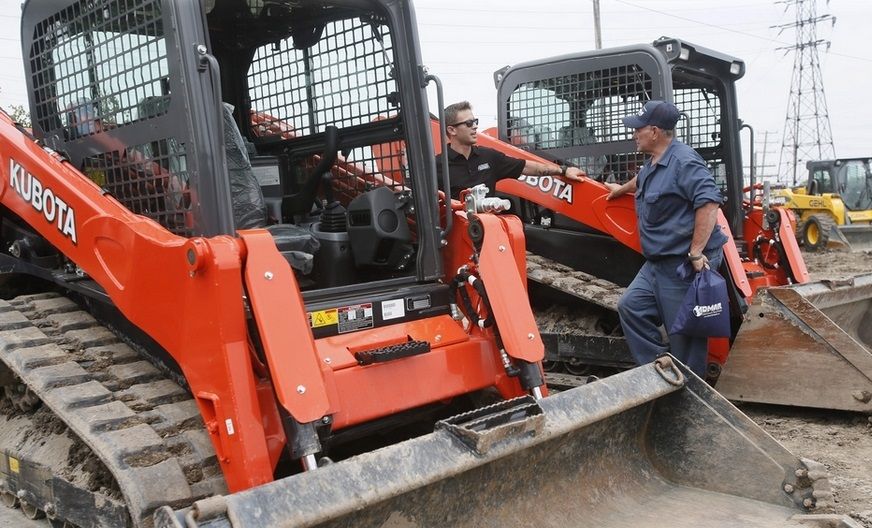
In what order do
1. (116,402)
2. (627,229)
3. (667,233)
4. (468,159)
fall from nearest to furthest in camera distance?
(116,402) < (667,233) < (468,159) < (627,229)

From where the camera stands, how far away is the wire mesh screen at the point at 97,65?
10.6 feet

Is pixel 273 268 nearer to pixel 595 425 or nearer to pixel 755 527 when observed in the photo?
pixel 595 425

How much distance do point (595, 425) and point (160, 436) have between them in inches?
65.2

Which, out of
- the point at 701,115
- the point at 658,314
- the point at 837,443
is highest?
the point at 701,115

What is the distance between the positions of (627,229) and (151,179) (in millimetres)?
3489

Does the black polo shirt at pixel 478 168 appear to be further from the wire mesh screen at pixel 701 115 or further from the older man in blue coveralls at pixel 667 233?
the wire mesh screen at pixel 701 115

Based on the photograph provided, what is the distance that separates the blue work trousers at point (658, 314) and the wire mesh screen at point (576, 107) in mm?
1774

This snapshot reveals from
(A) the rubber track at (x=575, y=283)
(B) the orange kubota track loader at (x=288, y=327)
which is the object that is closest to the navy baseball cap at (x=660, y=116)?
(A) the rubber track at (x=575, y=283)

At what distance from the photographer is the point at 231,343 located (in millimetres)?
2777

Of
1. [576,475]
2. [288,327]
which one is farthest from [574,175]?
[288,327]

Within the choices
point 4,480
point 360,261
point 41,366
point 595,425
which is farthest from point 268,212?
point 595,425

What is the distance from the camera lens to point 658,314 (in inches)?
192

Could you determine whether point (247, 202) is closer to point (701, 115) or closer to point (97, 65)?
point (97, 65)

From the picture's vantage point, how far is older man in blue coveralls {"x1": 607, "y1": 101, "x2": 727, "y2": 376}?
184 inches
